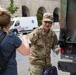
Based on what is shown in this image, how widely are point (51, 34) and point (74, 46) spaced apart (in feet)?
2.10

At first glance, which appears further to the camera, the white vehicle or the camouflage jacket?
the white vehicle

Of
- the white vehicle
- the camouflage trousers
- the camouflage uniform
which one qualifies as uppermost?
the camouflage uniform

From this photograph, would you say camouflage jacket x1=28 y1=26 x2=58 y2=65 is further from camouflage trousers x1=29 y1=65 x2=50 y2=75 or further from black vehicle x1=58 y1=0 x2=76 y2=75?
black vehicle x1=58 y1=0 x2=76 y2=75

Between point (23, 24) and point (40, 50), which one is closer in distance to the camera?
point (40, 50)

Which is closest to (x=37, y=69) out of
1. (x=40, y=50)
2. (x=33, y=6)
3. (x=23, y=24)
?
(x=40, y=50)

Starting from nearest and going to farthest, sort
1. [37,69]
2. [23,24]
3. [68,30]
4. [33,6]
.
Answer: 1. [37,69]
2. [68,30]
3. [23,24]
4. [33,6]

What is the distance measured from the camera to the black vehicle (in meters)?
6.36

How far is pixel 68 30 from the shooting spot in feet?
21.2

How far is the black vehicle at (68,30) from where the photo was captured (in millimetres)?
6359

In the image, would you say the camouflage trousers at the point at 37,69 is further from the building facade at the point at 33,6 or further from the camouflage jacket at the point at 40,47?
the building facade at the point at 33,6

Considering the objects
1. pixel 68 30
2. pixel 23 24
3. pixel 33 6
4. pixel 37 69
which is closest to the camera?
pixel 37 69

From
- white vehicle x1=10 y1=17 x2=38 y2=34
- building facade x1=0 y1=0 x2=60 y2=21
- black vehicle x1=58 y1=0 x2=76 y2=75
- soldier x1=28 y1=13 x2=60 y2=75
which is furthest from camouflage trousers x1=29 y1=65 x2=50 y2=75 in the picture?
building facade x1=0 y1=0 x2=60 y2=21

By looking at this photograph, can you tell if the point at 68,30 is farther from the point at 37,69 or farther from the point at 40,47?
the point at 37,69

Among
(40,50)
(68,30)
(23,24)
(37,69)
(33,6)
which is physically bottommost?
(23,24)
